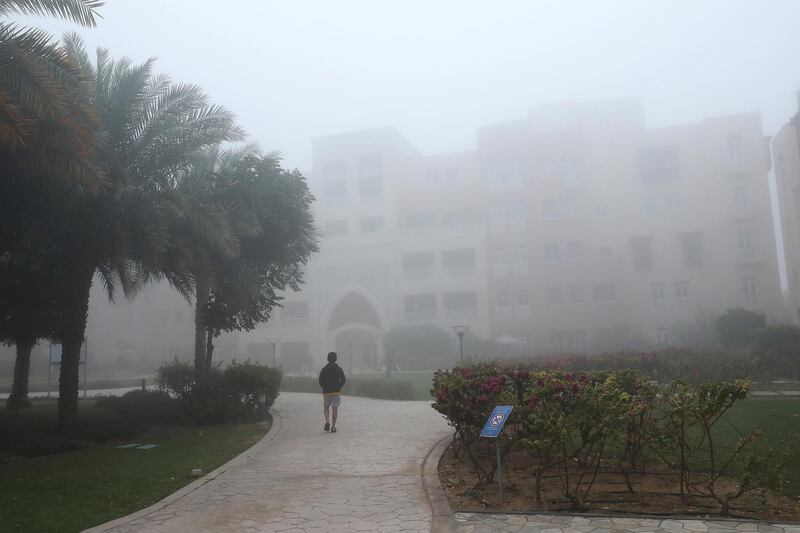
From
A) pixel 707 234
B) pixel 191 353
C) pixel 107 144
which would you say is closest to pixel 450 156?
pixel 707 234

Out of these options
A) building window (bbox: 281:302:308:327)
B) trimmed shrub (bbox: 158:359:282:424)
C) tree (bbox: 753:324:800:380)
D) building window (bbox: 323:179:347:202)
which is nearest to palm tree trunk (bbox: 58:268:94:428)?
trimmed shrub (bbox: 158:359:282:424)

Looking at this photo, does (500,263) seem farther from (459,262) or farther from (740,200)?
(740,200)

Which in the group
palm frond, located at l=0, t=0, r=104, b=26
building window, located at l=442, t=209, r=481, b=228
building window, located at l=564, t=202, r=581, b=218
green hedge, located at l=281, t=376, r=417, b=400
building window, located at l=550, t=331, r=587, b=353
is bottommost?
green hedge, located at l=281, t=376, r=417, b=400

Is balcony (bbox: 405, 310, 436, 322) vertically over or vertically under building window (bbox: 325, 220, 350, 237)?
under

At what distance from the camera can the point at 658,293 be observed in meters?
32.7

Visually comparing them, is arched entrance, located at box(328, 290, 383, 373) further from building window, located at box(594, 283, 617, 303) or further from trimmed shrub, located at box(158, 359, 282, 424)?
trimmed shrub, located at box(158, 359, 282, 424)

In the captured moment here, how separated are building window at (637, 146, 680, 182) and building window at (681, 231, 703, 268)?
3.46m

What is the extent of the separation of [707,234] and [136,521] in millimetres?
33130

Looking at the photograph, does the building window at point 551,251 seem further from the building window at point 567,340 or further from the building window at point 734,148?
the building window at point 734,148

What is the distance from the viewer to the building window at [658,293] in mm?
32312

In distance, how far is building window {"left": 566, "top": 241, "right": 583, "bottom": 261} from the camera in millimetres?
36031

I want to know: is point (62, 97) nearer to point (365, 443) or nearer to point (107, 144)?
point (107, 144)

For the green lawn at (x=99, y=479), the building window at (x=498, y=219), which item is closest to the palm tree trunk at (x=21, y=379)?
the green lawn at (x=99, y=479)

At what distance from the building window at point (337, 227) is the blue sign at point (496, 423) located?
4020 cm
